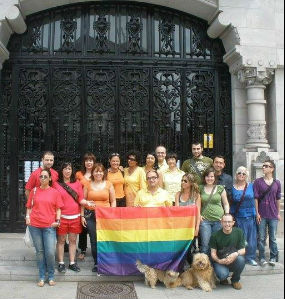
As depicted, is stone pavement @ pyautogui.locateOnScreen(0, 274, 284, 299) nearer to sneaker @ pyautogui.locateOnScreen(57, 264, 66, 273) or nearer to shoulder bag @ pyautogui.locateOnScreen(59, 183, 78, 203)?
sneaker @ pyautogui.locateOnScreen(57, 264, 66, 273)

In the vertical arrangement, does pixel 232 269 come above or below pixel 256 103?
below

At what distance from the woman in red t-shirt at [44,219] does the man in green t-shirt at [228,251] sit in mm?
2472

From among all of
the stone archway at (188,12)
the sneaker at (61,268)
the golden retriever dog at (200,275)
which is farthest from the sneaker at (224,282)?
the stone archway at (188,12)

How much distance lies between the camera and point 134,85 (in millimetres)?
10180

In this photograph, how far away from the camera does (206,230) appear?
277 inches

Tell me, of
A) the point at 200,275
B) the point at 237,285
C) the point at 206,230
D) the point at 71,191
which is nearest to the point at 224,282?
the point at 237,285

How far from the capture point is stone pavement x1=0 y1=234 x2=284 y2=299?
6281 millimetres

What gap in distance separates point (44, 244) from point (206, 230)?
103 inches

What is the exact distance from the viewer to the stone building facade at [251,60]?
938 cm

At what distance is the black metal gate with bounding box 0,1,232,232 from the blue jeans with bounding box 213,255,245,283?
394 cm

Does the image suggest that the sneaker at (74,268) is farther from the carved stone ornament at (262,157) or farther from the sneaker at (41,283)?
the carved stone ornament at (262,157)

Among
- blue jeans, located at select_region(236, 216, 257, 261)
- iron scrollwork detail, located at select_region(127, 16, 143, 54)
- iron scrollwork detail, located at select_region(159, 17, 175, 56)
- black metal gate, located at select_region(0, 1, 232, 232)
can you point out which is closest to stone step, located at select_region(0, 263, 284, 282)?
blue jeans, located at select_region(236, 216, 257, 261)

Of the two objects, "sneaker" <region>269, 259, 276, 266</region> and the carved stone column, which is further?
the carved stone column

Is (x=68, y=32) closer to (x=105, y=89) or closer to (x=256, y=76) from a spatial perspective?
(x=105, y=89)
